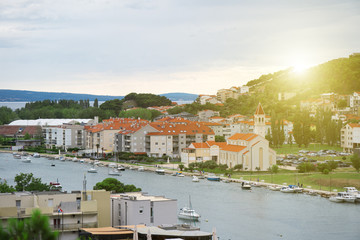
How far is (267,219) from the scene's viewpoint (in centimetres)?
2311

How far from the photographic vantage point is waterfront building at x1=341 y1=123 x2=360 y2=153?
150 feet

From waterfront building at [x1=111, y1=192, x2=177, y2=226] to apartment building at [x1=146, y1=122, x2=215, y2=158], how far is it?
3166 cm

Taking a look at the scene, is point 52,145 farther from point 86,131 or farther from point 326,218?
point 326,218

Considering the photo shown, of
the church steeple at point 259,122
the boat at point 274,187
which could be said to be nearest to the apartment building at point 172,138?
the church steeple at point 259,122

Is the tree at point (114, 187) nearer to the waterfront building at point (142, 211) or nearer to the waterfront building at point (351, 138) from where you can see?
the waterfront building at point (142, 211)

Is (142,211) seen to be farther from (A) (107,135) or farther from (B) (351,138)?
(A) (107,135)

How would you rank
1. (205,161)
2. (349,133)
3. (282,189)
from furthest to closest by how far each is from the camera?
(349,133) < (205,161) < (282,189)

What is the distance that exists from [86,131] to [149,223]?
45140 mm

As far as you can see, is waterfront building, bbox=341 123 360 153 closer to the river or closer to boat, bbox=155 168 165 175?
boat, bbox=155 168 165 175

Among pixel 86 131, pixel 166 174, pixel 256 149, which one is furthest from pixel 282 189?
pixel 86 131

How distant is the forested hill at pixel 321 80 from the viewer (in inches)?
3292

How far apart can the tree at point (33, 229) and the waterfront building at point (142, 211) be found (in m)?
7.95

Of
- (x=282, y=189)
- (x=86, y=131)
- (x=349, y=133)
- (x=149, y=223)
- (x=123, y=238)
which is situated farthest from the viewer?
(x=86, y=131)

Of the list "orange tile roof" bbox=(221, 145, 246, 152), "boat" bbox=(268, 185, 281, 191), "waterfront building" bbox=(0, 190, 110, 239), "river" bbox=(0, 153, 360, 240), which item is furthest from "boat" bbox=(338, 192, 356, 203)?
"waterfront building" bbox=(0, 190, 110, 239)
